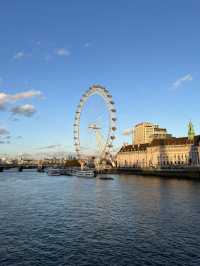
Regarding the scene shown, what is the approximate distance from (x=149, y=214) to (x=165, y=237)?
8.73 meters

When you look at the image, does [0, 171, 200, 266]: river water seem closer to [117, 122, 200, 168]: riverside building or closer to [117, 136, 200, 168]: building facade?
[117, 136, 200, 168]: building facade

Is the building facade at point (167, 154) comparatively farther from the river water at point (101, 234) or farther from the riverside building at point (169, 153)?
the river water at point (101, 234)

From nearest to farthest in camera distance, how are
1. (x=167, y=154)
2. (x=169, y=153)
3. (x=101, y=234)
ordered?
(x=101, y=234)
(x=169, y=153)
(x=167, y=154)

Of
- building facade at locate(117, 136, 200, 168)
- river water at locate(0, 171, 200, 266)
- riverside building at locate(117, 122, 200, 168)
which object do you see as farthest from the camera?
riverside building at locate(117, 122, 200, 168)

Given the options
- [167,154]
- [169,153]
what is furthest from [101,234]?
[167,154]

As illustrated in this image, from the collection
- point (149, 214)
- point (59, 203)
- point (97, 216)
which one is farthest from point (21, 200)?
point (149, 214)

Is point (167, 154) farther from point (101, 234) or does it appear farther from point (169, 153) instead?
point (101, 234)

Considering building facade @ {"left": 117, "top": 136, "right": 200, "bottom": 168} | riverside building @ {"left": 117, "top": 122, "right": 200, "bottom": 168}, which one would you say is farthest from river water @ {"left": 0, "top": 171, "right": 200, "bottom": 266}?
riverside building @ {"left": 117, "top": 122, "right": 200, "bottom": 168}

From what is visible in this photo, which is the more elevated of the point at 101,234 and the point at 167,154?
the point at 167,154

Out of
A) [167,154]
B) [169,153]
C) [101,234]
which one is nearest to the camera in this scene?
[101,234]

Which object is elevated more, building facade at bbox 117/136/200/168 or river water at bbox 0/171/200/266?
building facade at bbox 117/136/200/168

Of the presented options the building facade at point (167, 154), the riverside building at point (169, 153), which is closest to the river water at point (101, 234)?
the building facade at point (167, 154)

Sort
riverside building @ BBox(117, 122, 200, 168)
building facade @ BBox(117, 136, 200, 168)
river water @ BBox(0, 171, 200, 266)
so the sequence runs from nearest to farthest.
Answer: river water @ BBox(0, 171, 200, 266), building facade @ BBox(117, 136, 200, 168), riverside building @ BBox(117, 122, 200, 168)

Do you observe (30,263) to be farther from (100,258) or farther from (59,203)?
(59,203)
